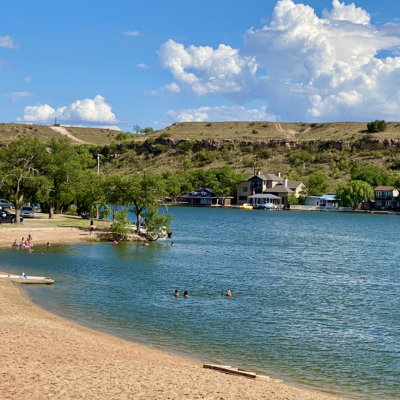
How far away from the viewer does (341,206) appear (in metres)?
152

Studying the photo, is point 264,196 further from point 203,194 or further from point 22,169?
point 22,169

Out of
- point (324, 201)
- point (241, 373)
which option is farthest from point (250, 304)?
point (324, 201)

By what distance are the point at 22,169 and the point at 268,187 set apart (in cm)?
11229

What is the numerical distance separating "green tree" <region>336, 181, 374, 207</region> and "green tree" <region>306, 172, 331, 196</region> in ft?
36.2

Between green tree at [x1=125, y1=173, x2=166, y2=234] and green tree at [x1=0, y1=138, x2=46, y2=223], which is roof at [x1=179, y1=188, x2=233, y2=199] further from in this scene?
green tree at [x1=125, y1=173, x2=166, y2=234]

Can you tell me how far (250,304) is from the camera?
93.8 feet

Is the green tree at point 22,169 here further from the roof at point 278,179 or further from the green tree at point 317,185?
the green tree at point 317,185

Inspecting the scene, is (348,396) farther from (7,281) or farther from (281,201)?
(281,201)

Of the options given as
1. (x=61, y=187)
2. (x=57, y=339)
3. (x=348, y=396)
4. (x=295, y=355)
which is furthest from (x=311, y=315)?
(x=61, y=187)

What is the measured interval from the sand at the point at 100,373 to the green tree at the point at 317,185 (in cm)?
14386

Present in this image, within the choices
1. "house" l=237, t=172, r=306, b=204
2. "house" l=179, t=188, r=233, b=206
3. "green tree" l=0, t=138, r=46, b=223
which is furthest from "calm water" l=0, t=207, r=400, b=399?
"house" l=179, t=188, r=233, b=206

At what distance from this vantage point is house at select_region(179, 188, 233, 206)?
561 feet

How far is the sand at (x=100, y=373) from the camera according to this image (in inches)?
519

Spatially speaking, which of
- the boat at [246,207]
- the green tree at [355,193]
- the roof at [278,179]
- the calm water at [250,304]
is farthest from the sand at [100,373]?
the roof at [278,179]
